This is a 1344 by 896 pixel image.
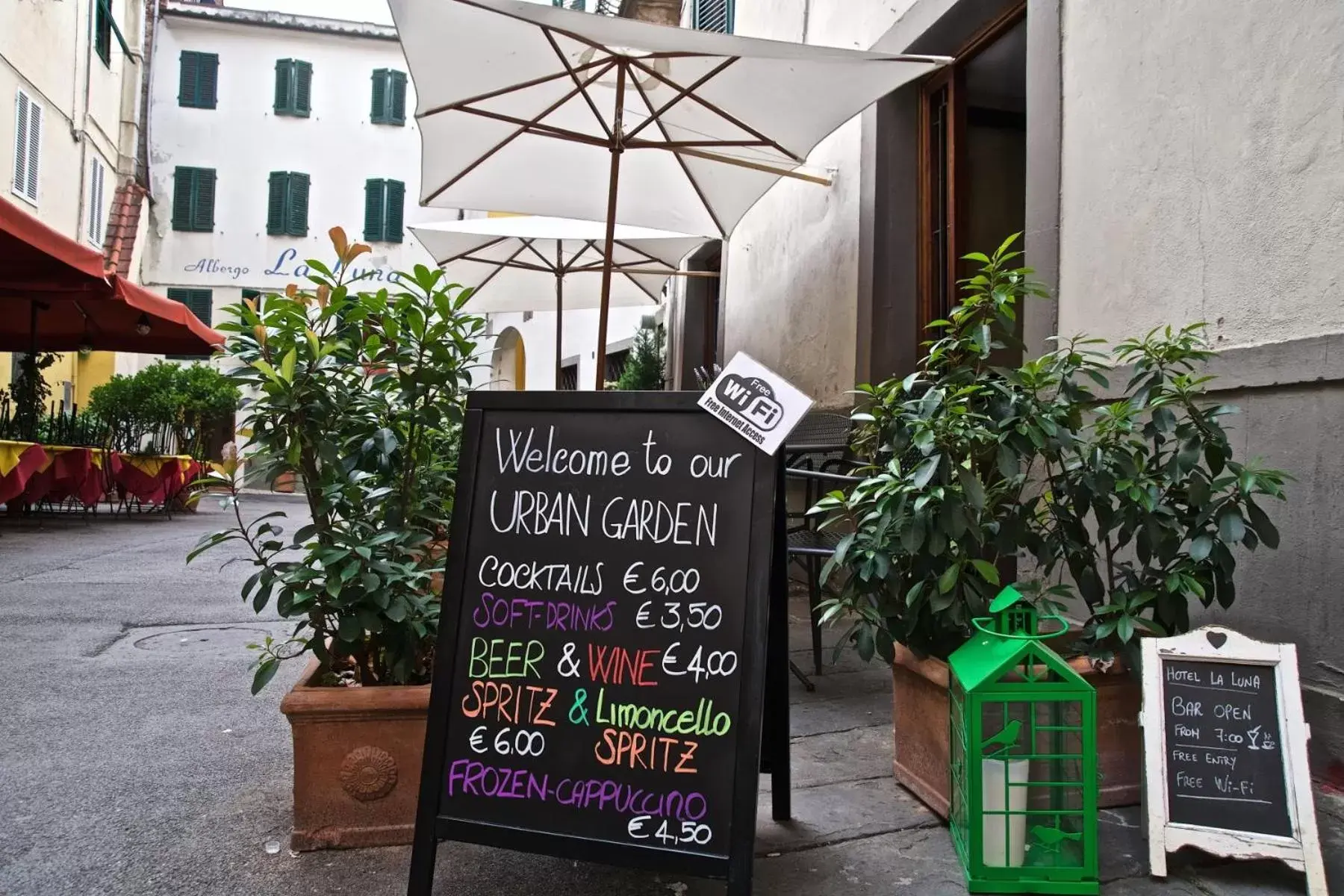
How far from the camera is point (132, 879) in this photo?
202 cm

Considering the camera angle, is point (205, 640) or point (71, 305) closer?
point (205, 640)

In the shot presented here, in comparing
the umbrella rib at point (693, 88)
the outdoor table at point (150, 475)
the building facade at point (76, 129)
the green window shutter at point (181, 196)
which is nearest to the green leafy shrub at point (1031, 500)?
the umbrella rib at point (693, 88)

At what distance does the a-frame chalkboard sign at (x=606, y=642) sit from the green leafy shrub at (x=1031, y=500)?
25.9 inches

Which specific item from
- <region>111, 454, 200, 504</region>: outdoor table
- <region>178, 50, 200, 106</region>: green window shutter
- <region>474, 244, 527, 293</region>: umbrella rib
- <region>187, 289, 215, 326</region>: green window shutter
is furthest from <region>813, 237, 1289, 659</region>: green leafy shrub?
<region>178, 50, 200, 106</region>: green window shutter

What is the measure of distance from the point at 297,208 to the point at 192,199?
221cm

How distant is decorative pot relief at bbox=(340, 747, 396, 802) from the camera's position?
7.22ft

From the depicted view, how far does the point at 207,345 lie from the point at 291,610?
9.30 metres

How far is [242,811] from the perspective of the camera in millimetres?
2396

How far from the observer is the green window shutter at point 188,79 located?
2075 centimetres

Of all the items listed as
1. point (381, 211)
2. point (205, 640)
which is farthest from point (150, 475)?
point (381, 211)

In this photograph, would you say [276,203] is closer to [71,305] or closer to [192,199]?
[192,199]

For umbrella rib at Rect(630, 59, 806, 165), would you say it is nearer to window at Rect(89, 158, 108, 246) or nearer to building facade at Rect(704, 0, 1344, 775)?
building facade at Rect(704, 0, 1344, 775)

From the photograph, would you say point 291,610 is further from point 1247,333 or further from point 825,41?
point 825,41

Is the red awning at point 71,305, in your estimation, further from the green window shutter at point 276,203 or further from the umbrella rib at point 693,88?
the green window shutter at point 276,203
